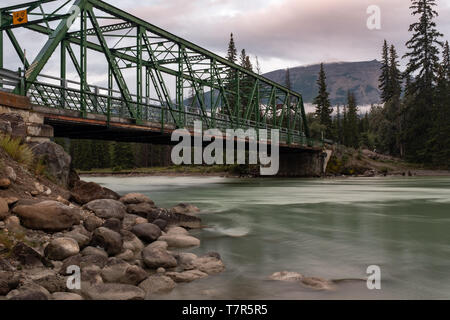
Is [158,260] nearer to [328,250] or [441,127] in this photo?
[328,250]

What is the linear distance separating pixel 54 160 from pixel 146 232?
4.80m

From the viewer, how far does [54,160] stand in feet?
37.3

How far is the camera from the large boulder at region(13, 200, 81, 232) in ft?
23.5

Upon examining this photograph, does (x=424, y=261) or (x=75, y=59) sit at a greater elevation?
(x=75, y=59)

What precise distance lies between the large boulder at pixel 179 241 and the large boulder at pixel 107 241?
1.47 metres

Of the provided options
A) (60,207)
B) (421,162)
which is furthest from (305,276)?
A: (421,162)

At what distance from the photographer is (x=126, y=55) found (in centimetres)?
3092

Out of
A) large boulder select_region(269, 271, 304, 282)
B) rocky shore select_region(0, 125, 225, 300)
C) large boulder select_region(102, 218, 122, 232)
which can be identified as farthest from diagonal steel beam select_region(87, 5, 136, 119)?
large boulder select_region(269, 271, 304, 282)

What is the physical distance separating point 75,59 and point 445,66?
69.5 m

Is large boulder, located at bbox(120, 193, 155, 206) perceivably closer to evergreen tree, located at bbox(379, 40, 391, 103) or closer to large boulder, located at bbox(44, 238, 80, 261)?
large boulder, located at bbox(44, 238, 80, 261)

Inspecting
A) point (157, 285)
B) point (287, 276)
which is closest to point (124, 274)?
point (157, 285)

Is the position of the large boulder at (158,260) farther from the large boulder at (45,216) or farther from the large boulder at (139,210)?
the large boulder at (139,210)

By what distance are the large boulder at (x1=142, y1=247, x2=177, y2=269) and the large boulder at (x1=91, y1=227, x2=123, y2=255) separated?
0.66 meters
